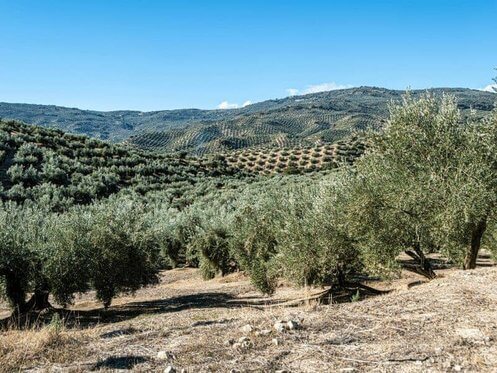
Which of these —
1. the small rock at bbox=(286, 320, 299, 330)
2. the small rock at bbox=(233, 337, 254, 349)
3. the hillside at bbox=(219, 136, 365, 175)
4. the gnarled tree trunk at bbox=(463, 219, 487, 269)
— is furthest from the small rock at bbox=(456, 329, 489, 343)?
the hillside at bbox=(219, 136, 365, 175)

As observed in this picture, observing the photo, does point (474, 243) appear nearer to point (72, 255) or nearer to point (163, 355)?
point (163, 355)

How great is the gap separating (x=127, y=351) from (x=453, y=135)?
1340cm

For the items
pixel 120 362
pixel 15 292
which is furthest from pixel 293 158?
pixel 120 362

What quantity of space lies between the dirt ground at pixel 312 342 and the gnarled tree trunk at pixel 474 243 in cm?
397

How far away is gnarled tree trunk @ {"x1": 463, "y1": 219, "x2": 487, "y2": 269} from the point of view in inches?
642

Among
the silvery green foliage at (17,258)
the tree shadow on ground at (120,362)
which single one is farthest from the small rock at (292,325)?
the silvery green foliage at (17,258)

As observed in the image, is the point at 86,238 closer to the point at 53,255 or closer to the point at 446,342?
the point at 53,255

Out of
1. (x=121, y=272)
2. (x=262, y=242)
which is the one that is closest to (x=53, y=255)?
(x=121, y=272)

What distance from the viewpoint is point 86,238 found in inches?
827

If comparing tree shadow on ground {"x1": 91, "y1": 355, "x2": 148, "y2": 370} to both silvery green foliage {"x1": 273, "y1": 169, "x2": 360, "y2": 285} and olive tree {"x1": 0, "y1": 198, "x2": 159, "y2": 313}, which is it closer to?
silvery green foliage {"x1": 273, "y1": 169, "x2": 360, "y2": 285}

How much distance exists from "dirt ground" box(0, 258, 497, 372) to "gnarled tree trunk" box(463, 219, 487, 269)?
13.0ft

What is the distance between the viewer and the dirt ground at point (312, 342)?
25.5 feet

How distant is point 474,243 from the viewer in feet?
55.5

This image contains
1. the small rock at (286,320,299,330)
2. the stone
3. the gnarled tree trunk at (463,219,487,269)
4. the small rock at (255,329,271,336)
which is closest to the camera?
the stone
